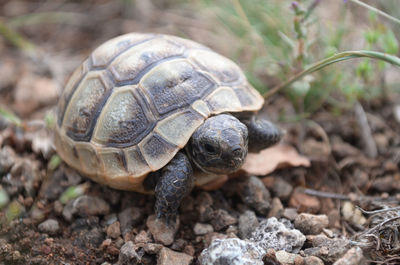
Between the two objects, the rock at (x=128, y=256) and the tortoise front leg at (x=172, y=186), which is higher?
the tortoise front leg at (x=172, y=186)

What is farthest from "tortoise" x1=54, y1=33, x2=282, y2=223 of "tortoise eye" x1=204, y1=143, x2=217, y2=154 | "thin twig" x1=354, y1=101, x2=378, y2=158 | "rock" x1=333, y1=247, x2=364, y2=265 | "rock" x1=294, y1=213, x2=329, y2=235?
"thin twig" x1=354, y1=101, x2=378, y2=158

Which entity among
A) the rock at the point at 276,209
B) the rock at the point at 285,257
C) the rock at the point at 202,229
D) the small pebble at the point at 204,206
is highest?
the rock at the point at 285,257

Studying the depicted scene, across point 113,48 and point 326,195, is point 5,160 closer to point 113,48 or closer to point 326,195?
point 113,48

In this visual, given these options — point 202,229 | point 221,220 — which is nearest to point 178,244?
point 202,229

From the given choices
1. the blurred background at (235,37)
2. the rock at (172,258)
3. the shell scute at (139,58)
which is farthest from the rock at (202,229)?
the blurred background at (235,37)

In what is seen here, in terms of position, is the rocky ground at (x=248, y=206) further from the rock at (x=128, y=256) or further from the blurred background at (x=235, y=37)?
the blurred background at (x=235, y=37)

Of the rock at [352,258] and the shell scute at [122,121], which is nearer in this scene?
the rock at [352,258]

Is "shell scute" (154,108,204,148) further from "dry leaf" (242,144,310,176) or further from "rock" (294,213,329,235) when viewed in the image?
"rock" (294,213,329,235)
